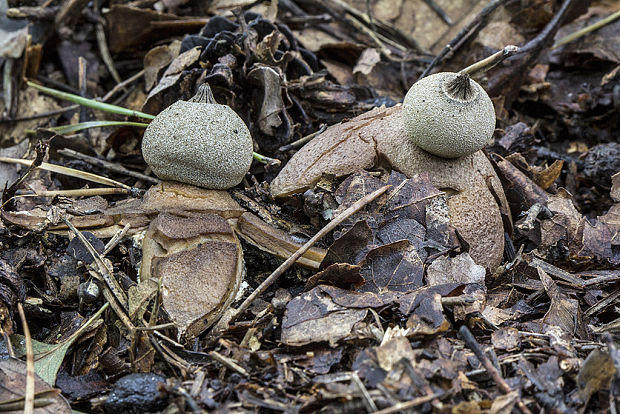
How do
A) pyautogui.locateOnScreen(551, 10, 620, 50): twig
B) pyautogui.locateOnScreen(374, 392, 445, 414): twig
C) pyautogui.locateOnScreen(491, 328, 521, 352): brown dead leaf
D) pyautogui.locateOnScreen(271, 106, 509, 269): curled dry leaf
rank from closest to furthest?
pyautogui.locateOnScreen(374, 392, 445, 414): twig
pyautogui.locateOnScreen(491, 328, 521, 352): brown dead leaf
pyautogui.locateOnScreen(271, 106, 509, 269): curled dry leaf
pyautogui.locateOnScreen(551, 10, 620, 50): twig

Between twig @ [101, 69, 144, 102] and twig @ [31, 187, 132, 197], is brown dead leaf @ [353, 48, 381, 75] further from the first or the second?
twig @ [31, 187, 132, 197]

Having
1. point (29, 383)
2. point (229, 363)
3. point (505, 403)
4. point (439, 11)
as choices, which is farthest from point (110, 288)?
point (439, 11)

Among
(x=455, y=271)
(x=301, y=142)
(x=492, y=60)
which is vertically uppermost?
(x=492, y=60)

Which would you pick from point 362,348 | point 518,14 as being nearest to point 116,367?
point 362,348

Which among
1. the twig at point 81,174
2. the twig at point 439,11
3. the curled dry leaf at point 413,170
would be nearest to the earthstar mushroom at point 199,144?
the curled dry leaf at point 413,170

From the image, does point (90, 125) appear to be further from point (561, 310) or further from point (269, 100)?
point (561, 310)

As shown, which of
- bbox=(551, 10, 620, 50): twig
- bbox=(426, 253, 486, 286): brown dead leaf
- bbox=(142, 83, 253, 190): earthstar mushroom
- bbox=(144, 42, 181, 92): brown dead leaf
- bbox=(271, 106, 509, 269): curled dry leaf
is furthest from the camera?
bbox=(551, 10, 620, 50): twig

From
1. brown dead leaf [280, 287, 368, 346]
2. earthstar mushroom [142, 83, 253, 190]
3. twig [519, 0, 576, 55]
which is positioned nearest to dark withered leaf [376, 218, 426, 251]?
brown dead leaf [280, 287, 368, 346]
